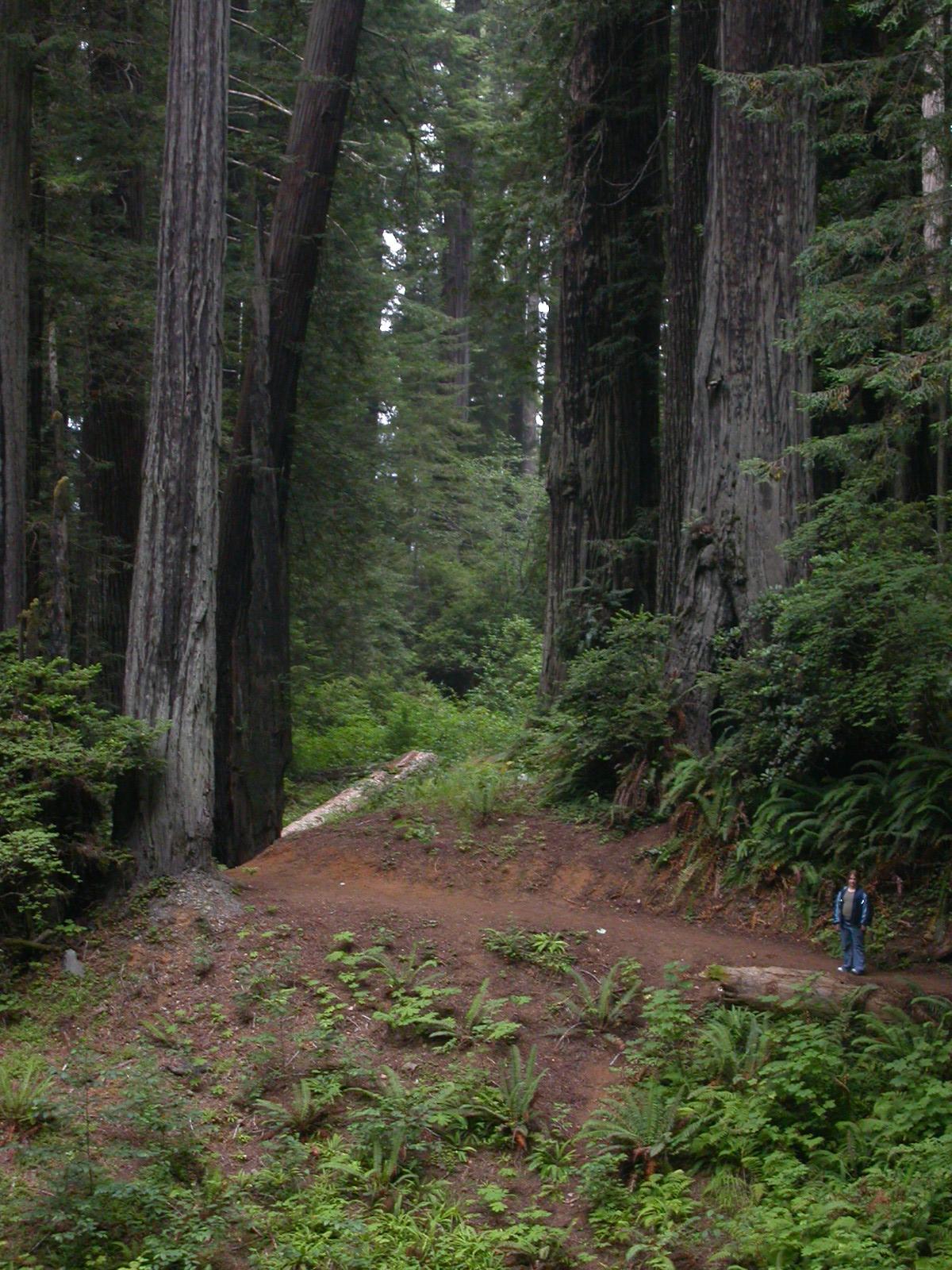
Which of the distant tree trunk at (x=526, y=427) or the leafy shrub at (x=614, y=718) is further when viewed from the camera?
the distant tree trunk at (x=526, y=427)

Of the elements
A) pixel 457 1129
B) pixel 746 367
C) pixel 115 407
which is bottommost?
pixel 457 1129

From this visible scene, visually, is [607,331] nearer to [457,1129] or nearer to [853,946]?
[853,946]

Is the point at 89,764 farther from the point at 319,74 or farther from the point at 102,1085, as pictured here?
the point at 319,74

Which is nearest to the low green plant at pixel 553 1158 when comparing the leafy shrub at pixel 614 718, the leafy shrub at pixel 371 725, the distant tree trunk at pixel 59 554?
the leafy shrub at pixel 614 718

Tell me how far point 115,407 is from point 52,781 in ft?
27.7

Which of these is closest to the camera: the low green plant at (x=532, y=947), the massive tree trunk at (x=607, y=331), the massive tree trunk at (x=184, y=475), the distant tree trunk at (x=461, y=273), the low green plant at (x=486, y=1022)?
the low green plant at (x=486, y=1022)

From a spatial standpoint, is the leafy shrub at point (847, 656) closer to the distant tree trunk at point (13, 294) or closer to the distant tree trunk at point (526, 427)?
the distant tree trunk at point (13, 294)

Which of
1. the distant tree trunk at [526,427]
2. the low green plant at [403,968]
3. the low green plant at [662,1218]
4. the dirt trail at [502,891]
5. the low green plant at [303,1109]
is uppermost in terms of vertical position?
the distant tree trunk at [526,427]

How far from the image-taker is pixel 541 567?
2095cm

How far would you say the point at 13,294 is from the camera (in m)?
11.0

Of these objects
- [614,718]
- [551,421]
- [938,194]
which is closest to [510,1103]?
[614,718]

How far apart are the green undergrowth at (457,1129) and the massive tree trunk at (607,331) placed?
6.62 m

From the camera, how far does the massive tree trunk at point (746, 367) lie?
33.6ft

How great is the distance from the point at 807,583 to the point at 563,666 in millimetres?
5085
